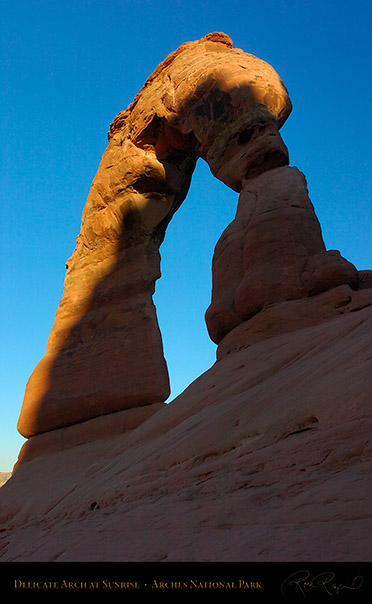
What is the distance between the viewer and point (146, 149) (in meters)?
8.77

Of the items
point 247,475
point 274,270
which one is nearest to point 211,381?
point 274,270

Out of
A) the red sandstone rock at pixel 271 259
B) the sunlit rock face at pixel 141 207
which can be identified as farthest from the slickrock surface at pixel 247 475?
the sunlit rock face at pixel 141 207

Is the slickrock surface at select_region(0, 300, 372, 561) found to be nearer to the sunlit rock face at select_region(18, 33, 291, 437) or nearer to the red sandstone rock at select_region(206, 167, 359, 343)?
the red sandstone rock at select_region(206, 167, 359, 343)

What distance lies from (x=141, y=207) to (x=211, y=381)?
183 inches

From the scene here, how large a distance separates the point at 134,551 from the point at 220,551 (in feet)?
1.70

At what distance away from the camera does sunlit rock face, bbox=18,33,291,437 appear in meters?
6.59

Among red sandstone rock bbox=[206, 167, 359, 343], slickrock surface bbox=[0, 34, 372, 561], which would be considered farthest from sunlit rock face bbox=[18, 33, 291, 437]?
red sandstone rock bbox=[206, 167, 359, 343]

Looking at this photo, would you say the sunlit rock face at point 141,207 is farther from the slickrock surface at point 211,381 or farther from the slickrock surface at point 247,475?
the slickrock surface at point 247,475

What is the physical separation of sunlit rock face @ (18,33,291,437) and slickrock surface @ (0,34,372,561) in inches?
1.0

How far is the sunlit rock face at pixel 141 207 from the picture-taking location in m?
6.59
